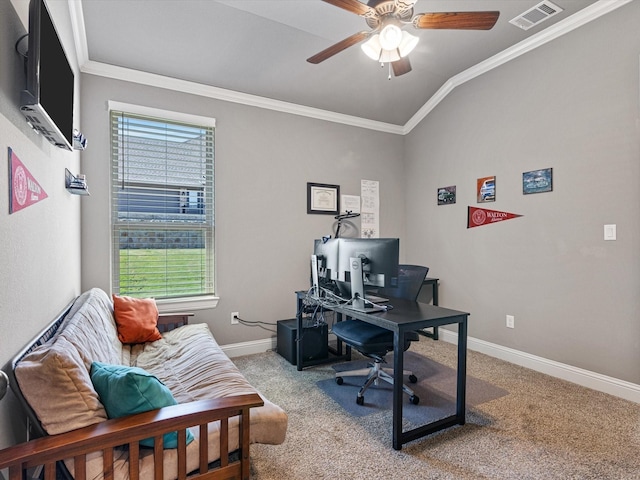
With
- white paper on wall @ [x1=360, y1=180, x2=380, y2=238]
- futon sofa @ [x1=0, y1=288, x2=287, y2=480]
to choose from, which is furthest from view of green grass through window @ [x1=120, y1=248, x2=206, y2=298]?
white paper on wall @ [x1=360, y1=180, x2=380, y2=238]

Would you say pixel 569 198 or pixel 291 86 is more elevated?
pixel 291 86

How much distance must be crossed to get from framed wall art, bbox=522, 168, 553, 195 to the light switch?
0.53 metres

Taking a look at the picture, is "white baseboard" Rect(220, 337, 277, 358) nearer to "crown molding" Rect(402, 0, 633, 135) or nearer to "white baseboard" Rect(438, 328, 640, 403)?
"white baseboard" Rect(438, 328, 640, 403)

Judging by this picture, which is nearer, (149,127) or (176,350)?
(176,350)

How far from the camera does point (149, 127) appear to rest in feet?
9.91

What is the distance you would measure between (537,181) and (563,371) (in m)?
1.66

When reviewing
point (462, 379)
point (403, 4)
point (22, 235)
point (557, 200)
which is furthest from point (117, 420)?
point (557, 200)

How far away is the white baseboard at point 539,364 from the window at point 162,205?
707 mm

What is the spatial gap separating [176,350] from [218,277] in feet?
3.50

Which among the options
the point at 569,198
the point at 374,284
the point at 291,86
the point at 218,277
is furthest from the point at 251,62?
the point at 569,198

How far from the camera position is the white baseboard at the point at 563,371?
2465mm

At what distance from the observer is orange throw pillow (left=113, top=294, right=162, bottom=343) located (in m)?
2.43

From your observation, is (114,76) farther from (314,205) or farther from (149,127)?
(314,205)

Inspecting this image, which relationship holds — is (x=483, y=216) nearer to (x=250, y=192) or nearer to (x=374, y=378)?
(x=374, y=378)
